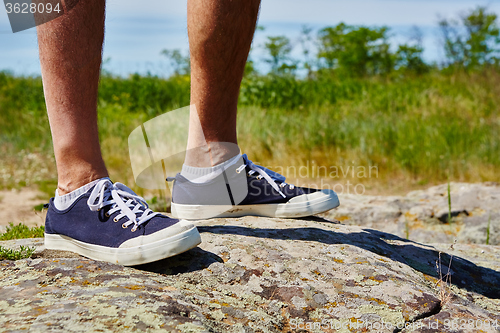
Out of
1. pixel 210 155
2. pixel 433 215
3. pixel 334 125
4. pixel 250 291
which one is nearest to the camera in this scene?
pixel 250 291

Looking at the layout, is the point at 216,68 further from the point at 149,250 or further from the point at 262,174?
the point at 149,250

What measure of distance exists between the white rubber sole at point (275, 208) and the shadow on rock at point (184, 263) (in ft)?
1.50

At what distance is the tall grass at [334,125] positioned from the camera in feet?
14.8

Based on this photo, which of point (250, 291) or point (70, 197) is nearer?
point (250, 291)

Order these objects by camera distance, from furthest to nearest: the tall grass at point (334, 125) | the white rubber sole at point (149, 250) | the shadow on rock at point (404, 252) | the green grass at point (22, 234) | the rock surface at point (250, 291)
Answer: the tall grass at point (334, 125)
the green grass at point (22, 234)
the shadow on rock at point (404, 252)
the white rubber sole at point (149, 250)
the rock surface at point (250, 291)

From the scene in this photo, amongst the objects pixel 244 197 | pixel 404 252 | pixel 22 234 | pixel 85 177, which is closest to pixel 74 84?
pixel 85 177

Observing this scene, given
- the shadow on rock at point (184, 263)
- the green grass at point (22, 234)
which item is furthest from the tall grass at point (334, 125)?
the shadow on rock at point (184, 263)

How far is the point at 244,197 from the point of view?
207cm

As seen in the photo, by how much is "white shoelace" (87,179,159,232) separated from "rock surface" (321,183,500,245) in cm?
175

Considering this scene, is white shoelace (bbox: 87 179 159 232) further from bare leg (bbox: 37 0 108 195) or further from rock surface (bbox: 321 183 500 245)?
rock surface (bbox: 321 183 500 245)

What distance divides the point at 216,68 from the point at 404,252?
123 centimetres

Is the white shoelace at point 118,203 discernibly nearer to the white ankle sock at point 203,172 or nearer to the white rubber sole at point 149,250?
the white rubber sole at point 149,250

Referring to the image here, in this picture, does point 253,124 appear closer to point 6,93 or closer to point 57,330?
point 57,330

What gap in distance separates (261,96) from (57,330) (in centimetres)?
605
